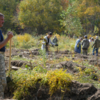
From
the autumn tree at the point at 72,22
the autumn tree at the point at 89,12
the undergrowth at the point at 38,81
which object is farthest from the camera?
the autumn tree at the point at 89,12

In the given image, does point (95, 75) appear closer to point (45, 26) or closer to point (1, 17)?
point (1, 17)

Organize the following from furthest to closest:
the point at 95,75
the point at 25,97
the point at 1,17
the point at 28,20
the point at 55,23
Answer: the point at 55,23 < the point at 28,20 < the point at 95,75 < the point at 25,97 < the point at 1,17

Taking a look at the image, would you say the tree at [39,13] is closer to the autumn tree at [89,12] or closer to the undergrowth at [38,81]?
the autumn tree at [89,12]

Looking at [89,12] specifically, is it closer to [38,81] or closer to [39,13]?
[39,13]

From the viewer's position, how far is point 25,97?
3.74 metres

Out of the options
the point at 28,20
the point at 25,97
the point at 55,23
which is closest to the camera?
the point at 25,97

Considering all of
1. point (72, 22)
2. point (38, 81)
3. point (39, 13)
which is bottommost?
point (38, 81)

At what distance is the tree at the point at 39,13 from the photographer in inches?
1002

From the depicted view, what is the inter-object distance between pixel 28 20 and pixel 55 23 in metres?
5.34

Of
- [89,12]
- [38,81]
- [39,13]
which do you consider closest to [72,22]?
[89,12]

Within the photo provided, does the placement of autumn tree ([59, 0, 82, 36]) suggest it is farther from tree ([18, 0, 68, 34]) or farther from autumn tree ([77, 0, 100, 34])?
tree ([18, 0, 68, 34])

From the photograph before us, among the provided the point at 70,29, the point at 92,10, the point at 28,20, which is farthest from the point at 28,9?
the point at 92,10

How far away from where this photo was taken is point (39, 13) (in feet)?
88.6

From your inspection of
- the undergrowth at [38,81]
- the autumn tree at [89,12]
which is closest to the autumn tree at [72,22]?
the autumn tree at [89,12]
